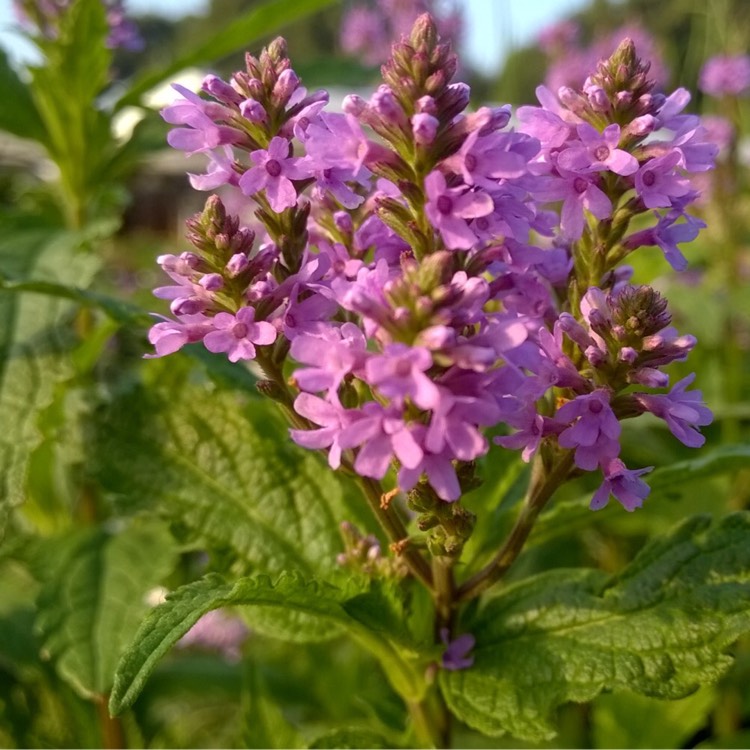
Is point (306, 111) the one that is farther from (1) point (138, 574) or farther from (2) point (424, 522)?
(1) point (138, 574)

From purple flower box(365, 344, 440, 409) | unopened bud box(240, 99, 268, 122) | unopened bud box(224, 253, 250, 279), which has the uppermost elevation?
unopened bud box(240, 99, 268, 122)

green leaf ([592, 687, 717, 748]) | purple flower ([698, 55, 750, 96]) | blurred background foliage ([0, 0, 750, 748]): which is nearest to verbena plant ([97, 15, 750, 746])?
blurred background foliage ([0, 0, 750, 748])

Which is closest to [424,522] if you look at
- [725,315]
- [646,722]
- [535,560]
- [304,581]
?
[304,581]

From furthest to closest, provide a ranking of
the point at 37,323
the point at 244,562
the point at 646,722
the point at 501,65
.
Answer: the point at 501,65 < the point at 646,722 < the point at 37,323 < the point at 244,562

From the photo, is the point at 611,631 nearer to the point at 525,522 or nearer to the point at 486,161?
the point at 525,522

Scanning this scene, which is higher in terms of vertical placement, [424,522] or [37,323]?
[37,323]

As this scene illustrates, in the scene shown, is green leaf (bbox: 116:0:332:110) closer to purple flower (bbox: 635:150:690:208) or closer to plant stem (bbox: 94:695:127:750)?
purple flower (bbox: 635:150:690:208)

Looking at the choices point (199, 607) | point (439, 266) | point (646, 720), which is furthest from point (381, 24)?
point (199, 607)
